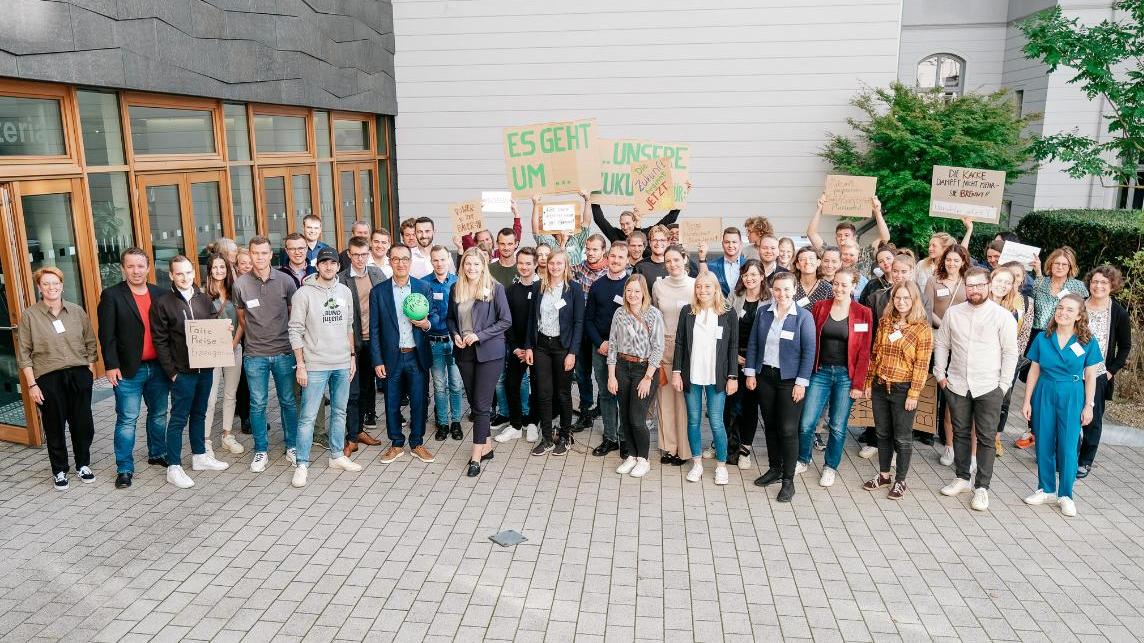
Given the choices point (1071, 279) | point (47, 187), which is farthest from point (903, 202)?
point (47, 187)

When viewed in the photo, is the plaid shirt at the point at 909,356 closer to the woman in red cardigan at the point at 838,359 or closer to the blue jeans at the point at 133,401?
the woman in red cardigan at the point at 838,359

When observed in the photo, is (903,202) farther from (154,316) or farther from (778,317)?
(154,316)

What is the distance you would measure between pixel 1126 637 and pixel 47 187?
9672 mm

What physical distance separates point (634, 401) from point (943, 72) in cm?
1872

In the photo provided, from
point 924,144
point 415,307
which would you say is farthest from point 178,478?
point 924,144

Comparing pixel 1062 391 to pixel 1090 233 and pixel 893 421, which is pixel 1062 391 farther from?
pixel 1090 233

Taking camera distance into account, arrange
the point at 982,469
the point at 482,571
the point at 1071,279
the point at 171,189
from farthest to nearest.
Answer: the point at 171,189 → the point at 1071,279 → the point at 982,469 → the point at 482,571

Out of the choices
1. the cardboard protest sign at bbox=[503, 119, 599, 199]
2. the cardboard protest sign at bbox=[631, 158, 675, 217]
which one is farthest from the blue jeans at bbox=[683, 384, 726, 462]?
the cardboard protest sign at bbox=[503, 119, 599, 199]

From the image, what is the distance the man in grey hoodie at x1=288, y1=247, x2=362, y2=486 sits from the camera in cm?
674

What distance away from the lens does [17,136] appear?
7812 mm

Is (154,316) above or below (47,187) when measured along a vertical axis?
below

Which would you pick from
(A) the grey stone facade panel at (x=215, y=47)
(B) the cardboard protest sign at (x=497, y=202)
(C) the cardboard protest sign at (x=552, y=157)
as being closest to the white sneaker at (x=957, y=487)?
(C) the cardboard protest sign at (x=552, y=157)

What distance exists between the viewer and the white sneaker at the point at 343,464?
23.5 feet

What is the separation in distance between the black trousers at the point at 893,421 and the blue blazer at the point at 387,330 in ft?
12.8
